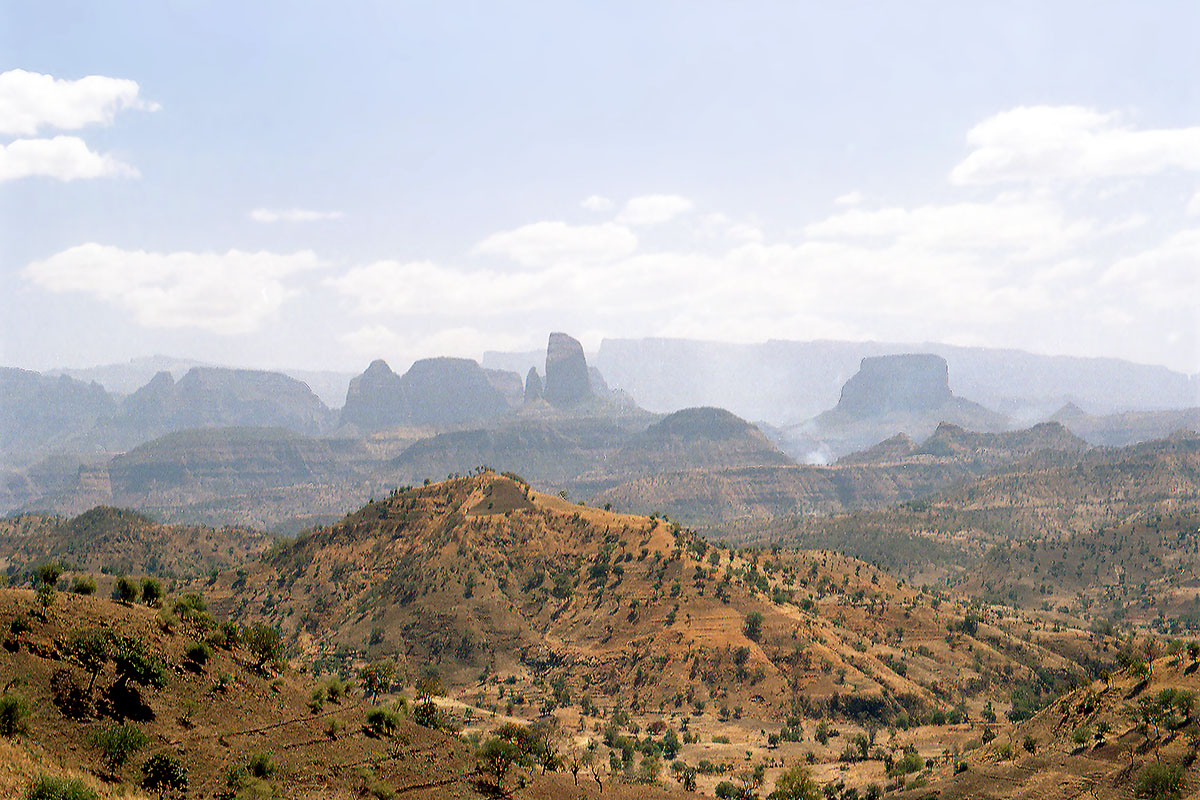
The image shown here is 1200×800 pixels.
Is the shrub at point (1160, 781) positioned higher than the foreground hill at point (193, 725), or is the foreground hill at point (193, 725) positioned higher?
the foreground hill at point (193, 725)

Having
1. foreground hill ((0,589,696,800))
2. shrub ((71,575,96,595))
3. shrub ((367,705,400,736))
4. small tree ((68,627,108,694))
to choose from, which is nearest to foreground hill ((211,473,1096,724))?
shrub ((367,705,400,736))

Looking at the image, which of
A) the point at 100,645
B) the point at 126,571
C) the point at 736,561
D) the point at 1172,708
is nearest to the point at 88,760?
the point at 100,645

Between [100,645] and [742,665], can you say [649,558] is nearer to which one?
[742,665]

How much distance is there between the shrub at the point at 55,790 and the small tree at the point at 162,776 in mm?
6440

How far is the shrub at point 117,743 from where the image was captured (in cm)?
3728

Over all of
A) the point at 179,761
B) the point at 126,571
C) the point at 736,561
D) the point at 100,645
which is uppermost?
the point at 100,645

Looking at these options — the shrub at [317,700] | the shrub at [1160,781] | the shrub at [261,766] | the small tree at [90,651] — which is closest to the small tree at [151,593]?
the shrub at [317,700]

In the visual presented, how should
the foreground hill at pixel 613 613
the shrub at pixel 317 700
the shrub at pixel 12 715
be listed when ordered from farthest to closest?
the foreground hill at pixel 613 613 < the shrub at pixel 317 700 < the shrub at pixel 12 715

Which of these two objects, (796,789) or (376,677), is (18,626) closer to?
(376,677)

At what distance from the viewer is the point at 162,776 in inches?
1475

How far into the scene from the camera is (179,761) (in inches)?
1560

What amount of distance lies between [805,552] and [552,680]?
236 feet

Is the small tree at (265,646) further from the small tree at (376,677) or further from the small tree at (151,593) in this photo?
the small tree at (376,677)

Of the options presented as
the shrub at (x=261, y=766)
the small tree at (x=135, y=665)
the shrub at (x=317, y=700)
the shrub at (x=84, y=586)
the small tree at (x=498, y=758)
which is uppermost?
the shrub at (x=84, y=586)
